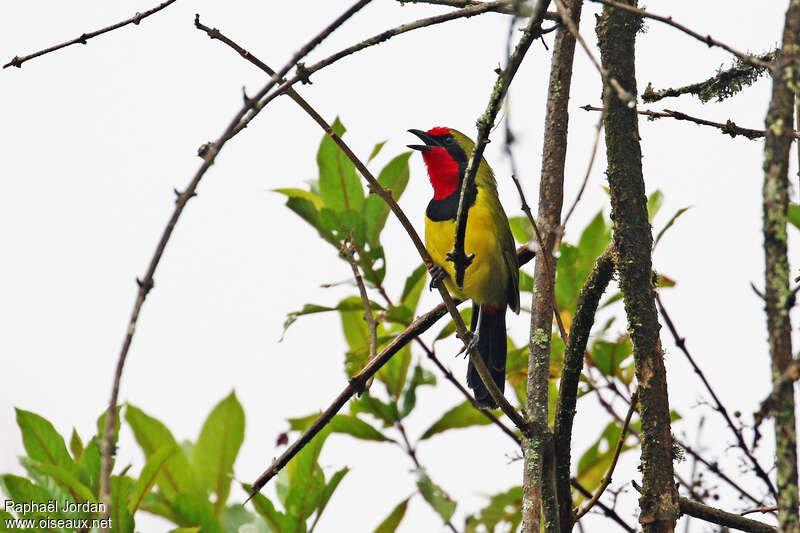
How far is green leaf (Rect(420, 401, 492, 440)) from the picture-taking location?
11.6ft

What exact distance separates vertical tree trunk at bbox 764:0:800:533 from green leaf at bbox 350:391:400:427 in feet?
8.09

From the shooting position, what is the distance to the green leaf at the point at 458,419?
3.53m

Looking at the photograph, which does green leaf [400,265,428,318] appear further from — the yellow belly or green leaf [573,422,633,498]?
green leaf [573,422,633,498]

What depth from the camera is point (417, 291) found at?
11.8 ft

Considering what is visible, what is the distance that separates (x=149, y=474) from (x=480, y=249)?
180 cm

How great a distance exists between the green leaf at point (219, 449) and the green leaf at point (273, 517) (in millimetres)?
381

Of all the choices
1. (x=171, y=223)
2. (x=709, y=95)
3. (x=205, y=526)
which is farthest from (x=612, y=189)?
(x=205, y=526)

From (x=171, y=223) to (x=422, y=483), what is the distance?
6.82 feet

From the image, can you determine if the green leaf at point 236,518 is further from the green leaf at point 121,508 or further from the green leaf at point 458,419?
the green leaf at point 458,419

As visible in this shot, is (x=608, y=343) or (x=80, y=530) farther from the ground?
(x=608, y=343)

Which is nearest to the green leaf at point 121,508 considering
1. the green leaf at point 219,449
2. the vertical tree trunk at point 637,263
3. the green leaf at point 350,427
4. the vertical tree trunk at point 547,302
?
the green leaf at point 219,449

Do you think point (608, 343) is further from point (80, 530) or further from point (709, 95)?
point (80, 530)

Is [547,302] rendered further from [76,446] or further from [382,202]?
[76,446]

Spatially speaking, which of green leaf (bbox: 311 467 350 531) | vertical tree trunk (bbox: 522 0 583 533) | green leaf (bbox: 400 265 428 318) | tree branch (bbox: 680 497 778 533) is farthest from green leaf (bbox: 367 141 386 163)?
tree branch (bbox: 680 497 778 533)
